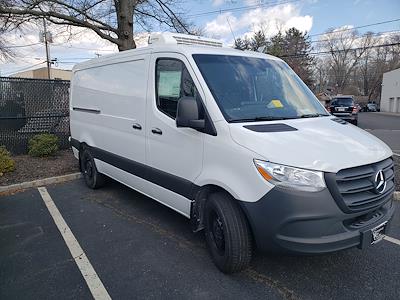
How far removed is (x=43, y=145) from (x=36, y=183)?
1993 mm

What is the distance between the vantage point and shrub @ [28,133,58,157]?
8.21 metres

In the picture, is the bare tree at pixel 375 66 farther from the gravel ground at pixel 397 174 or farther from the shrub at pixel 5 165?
the shrub at pixel 5 165

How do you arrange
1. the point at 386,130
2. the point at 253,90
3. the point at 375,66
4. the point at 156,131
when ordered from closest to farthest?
the point at 253,90 < the point at 156,131 < the point at 386,130 < the point at 375,66

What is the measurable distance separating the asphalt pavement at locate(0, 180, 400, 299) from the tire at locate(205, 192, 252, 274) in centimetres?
17

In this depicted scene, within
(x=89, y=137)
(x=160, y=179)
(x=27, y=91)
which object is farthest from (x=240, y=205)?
(x=27, y=91)

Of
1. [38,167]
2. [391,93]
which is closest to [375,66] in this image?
[391,93]

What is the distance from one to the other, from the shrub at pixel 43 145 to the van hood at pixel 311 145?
660 cm

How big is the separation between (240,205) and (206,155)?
0.63m

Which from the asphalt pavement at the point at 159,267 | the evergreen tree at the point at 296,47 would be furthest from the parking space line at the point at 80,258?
the evergreen tree at the point at 296,47

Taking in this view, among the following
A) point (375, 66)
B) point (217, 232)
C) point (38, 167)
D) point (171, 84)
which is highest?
point (375, 66)

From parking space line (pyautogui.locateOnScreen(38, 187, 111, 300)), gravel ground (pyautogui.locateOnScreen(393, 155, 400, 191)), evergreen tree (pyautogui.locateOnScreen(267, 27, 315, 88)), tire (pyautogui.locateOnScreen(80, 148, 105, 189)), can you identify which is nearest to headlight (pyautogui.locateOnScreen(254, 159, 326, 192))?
parking space line (pyautogui.locateOnScreen(38, 187, 111, 300))

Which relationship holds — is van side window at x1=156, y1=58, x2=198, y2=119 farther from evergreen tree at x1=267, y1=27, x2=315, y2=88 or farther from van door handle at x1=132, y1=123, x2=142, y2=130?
evergreen tree at x1=267, y1=27, x2=315, y2=88

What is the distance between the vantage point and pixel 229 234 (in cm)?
301

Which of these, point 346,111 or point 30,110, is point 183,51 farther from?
point 346,111
